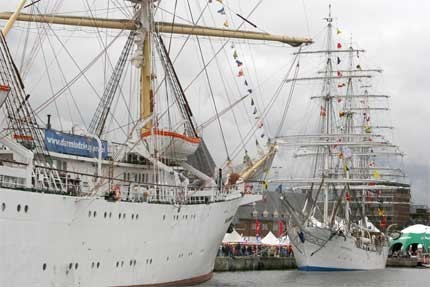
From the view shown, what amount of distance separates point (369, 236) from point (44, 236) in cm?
5559

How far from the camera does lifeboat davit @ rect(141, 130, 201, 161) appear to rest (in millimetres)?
38094

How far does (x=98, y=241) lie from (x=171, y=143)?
9968mm

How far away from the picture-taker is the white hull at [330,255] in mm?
65875

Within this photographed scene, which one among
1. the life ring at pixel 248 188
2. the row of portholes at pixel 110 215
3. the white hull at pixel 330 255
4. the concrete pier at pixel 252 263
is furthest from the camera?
the white hull at pixel 330 255

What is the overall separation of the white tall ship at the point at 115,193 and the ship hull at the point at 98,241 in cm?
4

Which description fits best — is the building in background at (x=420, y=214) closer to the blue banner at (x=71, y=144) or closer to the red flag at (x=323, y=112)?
the red flag at (x=323, y=112)

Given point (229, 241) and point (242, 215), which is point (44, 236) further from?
point (242, 215)

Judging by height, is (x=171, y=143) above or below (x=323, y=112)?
below

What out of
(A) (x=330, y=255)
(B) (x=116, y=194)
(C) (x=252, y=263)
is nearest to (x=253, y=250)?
(A) (x=330, y=255)

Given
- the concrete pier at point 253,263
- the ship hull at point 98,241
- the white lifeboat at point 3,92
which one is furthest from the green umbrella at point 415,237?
the white lifeboat at point 3,92

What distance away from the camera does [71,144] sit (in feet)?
116

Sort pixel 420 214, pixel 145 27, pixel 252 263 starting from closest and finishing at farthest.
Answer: pixel 145 27, pixel 252 263, pixel 420 214

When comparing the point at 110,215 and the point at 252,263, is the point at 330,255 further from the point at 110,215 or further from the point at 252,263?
the point at 110,215

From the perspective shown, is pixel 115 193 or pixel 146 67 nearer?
pixel 115 193
